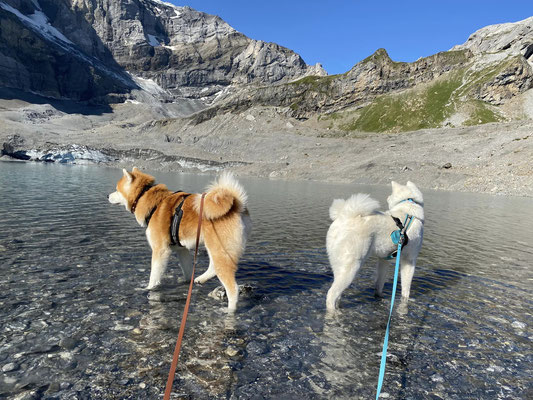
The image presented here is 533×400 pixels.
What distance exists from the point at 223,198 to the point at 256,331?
2.82m

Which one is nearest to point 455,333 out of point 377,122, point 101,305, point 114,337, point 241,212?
point 241,212

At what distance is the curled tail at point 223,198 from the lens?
21.4 feet

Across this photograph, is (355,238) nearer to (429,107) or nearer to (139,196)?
(139,196)

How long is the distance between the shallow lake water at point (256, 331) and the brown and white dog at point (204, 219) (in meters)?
1.04

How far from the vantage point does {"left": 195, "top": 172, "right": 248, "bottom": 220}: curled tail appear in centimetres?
652

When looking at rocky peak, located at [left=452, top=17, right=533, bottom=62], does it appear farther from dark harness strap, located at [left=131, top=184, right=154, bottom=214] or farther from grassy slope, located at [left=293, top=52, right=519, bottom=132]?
dark harness strap, located at [left=131, top=184, right=154, bottom=214]

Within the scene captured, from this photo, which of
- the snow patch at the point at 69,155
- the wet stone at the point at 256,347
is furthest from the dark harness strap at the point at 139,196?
the snow patch at the point at 69,155

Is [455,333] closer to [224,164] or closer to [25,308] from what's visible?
[25,308]

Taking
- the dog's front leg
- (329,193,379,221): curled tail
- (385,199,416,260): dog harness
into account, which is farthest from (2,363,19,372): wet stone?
(385,199,416,260): dog harness

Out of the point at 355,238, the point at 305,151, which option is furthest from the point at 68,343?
the point at 305,151

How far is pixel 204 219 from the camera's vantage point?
21.9 feet

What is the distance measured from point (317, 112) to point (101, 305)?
17685cm

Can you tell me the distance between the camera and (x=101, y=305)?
270 inches

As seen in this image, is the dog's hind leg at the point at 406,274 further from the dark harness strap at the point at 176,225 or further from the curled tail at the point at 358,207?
the dark harness strap at the point at 176,225
